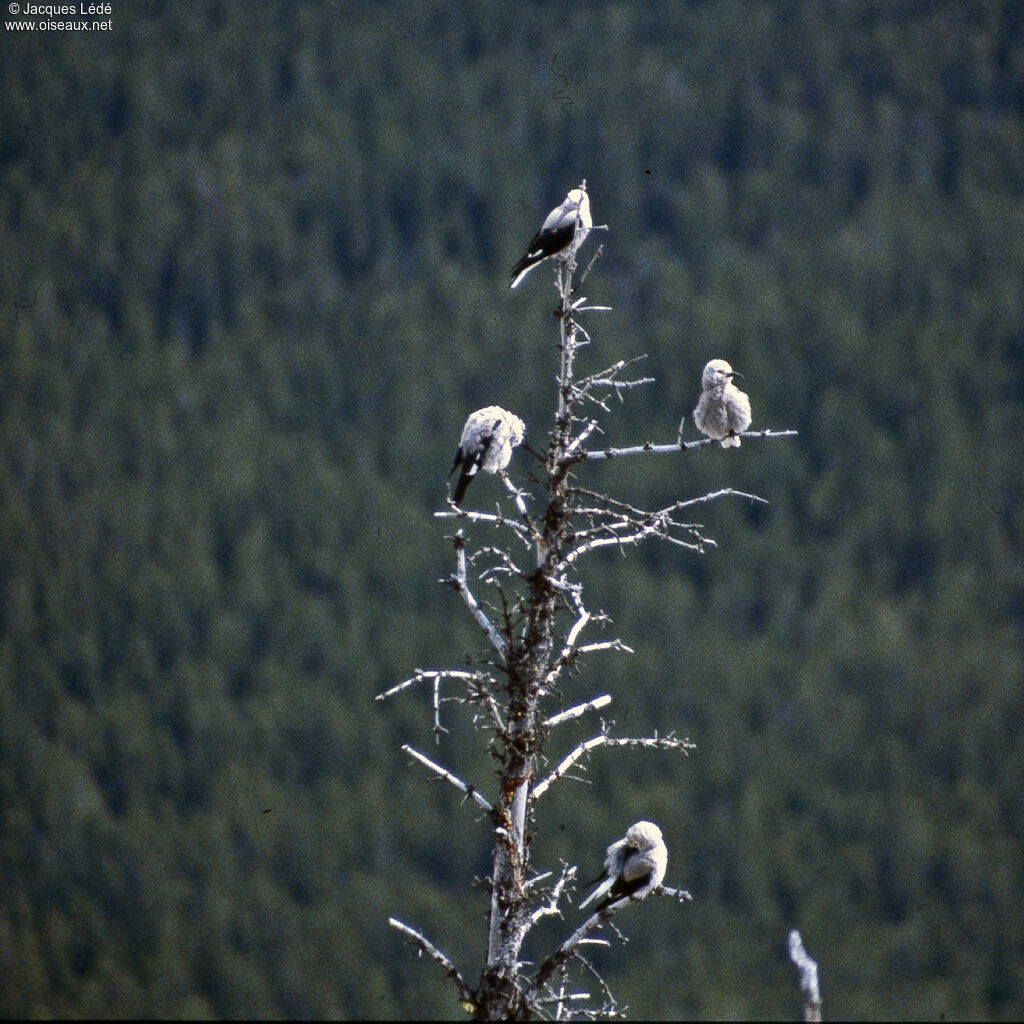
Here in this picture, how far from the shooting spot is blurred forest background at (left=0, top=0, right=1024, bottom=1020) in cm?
5397

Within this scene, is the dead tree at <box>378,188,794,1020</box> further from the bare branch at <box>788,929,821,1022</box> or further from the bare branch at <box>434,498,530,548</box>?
the bare branch at <box>788,929,821,1022</box>

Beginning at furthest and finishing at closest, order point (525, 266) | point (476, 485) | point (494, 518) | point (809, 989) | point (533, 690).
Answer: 1. point (476, 485)
2. point (525, 266)
3. point (533, 690)
4. point (494, 518)
5. point (809, 989)

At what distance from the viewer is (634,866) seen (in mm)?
7785

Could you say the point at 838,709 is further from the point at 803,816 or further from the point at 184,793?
the point at 184,793

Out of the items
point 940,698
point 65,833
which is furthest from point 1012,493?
point 65,833

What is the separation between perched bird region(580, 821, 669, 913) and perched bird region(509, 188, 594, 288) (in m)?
3.70

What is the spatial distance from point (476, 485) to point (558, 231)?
48.6 metres

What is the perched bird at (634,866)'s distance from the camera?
767 centimetres

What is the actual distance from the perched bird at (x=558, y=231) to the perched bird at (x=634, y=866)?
3.70m

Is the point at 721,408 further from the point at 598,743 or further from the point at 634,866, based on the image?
the point at 598,743

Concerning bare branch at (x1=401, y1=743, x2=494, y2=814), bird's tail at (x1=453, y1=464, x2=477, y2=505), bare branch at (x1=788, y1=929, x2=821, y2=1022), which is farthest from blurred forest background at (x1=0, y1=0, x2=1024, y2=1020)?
bare branch at (x1=788, y1=929, x2=821, y2=1022)

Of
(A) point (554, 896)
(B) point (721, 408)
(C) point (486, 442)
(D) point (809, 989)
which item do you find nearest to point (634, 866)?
(A) point (554, 896)

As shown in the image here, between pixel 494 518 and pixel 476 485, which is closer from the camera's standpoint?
pixel 494 518

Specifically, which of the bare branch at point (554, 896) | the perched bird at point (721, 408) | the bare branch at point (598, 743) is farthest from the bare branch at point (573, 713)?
the perched bird at point (721, 408)
